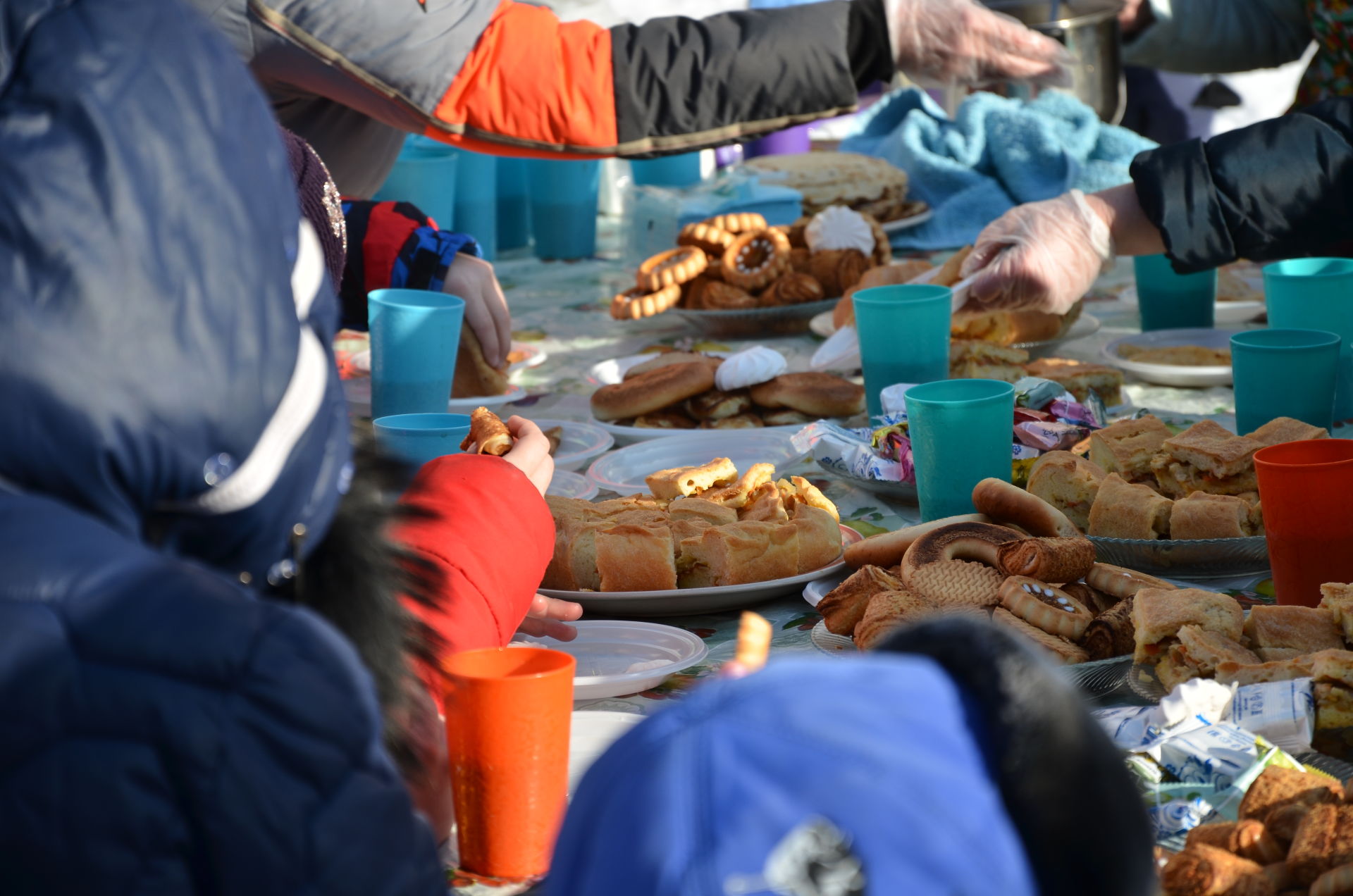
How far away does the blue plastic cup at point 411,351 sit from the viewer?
5.00 ft

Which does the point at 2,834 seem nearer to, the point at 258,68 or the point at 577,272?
the point at 258,68

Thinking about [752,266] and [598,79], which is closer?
[598,79]

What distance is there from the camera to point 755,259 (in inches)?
92.7

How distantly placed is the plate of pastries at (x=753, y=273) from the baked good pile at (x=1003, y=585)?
1.19 m

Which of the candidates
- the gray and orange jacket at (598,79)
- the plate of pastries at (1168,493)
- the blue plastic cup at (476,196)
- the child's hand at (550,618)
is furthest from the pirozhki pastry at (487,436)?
the blue plastic cup at (476,196)

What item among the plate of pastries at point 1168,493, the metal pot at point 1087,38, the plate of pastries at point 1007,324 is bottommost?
the plate of pastries at point 1168,493

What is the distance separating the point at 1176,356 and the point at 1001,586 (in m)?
1.00

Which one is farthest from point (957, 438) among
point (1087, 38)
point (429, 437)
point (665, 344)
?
point (1087, 38)

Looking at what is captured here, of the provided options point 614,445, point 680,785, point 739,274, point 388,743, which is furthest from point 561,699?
point 739,274

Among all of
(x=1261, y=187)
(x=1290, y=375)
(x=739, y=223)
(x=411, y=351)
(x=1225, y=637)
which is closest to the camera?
(x=1225, y=637)

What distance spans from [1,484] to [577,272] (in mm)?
2514

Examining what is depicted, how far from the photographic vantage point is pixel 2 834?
45cm

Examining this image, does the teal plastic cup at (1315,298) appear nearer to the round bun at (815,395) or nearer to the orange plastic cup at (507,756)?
the round bun at (815,395)

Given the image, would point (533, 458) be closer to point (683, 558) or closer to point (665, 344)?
point (683, 558)
